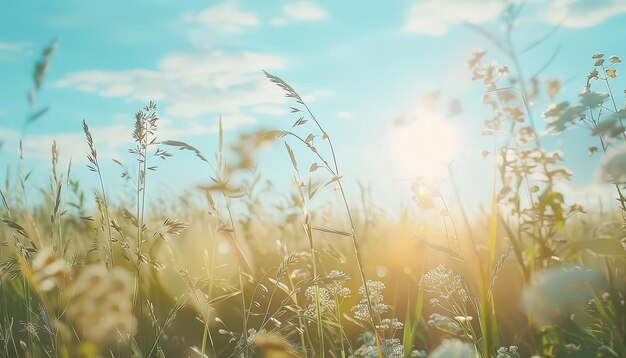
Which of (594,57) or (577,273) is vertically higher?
(594,57)

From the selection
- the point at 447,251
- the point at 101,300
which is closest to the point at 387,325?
the point at 447,251

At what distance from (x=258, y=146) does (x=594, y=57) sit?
51.3 inches

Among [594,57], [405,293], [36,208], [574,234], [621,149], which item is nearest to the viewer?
[621,149]

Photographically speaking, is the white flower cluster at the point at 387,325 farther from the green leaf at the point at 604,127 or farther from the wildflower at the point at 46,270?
the wildflower at the point at 46,270

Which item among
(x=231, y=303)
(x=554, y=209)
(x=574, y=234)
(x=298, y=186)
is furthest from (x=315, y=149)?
(x=574, y=234)

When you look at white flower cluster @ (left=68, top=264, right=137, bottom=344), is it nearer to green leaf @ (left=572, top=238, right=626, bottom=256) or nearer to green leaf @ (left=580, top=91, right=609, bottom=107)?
green leaf @ (left=572, top=238, right=626, bottom=256)

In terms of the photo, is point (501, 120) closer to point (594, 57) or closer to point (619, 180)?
point (619, 180)

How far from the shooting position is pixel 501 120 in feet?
5.26

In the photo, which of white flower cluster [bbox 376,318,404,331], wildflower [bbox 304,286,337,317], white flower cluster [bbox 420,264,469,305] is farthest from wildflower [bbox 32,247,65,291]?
white flower cluster [bbox 420,264,469,305]

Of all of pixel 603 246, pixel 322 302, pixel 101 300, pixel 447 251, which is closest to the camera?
pixel 603 246

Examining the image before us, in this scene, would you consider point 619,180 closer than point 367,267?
Yes

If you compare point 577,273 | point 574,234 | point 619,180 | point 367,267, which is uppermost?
point 619,180

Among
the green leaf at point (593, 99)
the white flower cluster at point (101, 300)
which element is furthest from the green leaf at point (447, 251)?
the white flower cluster at point (101, 300)

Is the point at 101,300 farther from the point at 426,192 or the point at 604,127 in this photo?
the point at 604,127
